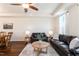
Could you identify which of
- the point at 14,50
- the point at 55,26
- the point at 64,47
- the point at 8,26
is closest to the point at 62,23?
the point at 55,26

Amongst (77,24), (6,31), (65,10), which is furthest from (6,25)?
(77,24)

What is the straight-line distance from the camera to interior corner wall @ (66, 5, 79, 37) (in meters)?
5.60

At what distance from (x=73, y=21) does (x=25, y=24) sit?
9.91ft

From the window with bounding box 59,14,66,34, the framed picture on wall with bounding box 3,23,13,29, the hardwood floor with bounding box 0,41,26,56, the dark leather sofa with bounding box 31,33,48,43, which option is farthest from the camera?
the framed picture on wall with bounding box 3,23,13,29

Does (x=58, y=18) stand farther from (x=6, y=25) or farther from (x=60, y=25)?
(x=6, y=25)

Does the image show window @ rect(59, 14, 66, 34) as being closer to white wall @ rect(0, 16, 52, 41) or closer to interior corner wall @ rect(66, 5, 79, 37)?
interior corner wall @ rect(66, 5, 79, 37)

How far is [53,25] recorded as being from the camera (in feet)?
25.6

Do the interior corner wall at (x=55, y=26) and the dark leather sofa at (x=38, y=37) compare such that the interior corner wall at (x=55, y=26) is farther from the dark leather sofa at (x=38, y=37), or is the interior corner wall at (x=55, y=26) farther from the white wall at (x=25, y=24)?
the dark leather sofa at (x=38, y=37)

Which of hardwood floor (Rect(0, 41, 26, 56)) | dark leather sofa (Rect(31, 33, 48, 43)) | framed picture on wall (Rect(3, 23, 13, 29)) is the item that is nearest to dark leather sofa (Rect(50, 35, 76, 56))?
hardwood floor (Rect(0, 41, 26, 56))

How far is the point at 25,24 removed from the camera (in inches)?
315

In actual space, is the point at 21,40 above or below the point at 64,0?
below

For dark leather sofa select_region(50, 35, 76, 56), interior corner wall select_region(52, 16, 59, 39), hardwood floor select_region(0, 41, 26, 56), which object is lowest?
hardwood floor select_region(0, 41, 26, 56)

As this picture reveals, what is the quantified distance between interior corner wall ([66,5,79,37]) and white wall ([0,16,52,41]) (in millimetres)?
1354

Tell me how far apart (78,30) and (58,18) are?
6.93ft
